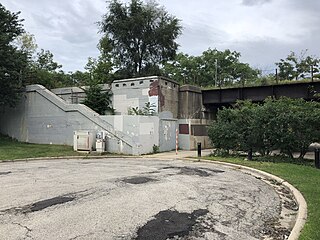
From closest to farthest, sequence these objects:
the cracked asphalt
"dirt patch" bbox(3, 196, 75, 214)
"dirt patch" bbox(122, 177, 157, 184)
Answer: the cracked asphalt
"dirt patch" bbox(3, 196, 75, 214)
"dirt patch" bbox(122, 177, 157, 184)

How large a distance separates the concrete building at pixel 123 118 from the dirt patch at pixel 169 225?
48.5ft

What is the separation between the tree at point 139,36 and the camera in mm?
38125

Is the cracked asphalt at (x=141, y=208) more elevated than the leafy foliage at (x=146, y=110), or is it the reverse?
the leafy foliage at (x=146, y=110)

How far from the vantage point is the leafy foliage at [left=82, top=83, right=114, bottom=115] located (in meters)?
26.0

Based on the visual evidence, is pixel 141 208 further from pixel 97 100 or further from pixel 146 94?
pixel 97 100

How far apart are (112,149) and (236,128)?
8.47m

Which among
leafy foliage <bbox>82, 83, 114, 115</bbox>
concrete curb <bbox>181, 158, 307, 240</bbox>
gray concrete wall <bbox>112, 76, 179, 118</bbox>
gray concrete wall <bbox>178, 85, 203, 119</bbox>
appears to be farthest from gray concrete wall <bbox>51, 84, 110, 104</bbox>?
concrete curb <bbox>181, 158, 307, 240</bbox>

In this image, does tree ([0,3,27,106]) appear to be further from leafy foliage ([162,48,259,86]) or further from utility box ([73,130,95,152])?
leafy foliage ([162,48,259,86])

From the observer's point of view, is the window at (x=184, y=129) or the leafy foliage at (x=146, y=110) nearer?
the leafy foliage at (x=146, y=110)

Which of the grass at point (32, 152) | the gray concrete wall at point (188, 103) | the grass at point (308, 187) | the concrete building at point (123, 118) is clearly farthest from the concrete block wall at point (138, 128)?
the grass at point (308, 187)

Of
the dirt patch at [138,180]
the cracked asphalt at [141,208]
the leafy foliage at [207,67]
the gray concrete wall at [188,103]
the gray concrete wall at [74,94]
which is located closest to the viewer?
the cracked asphalt at [141,208]

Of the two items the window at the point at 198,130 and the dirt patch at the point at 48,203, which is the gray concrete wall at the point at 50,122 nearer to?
the window at the point at 198,130

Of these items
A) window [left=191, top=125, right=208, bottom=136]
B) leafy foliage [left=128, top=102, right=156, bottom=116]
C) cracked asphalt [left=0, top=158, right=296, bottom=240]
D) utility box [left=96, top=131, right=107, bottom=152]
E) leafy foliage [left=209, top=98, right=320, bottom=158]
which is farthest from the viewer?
window [left=191, top=125, right=208, bottom=136]

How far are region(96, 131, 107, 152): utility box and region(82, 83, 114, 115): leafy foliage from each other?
15.1 feet
